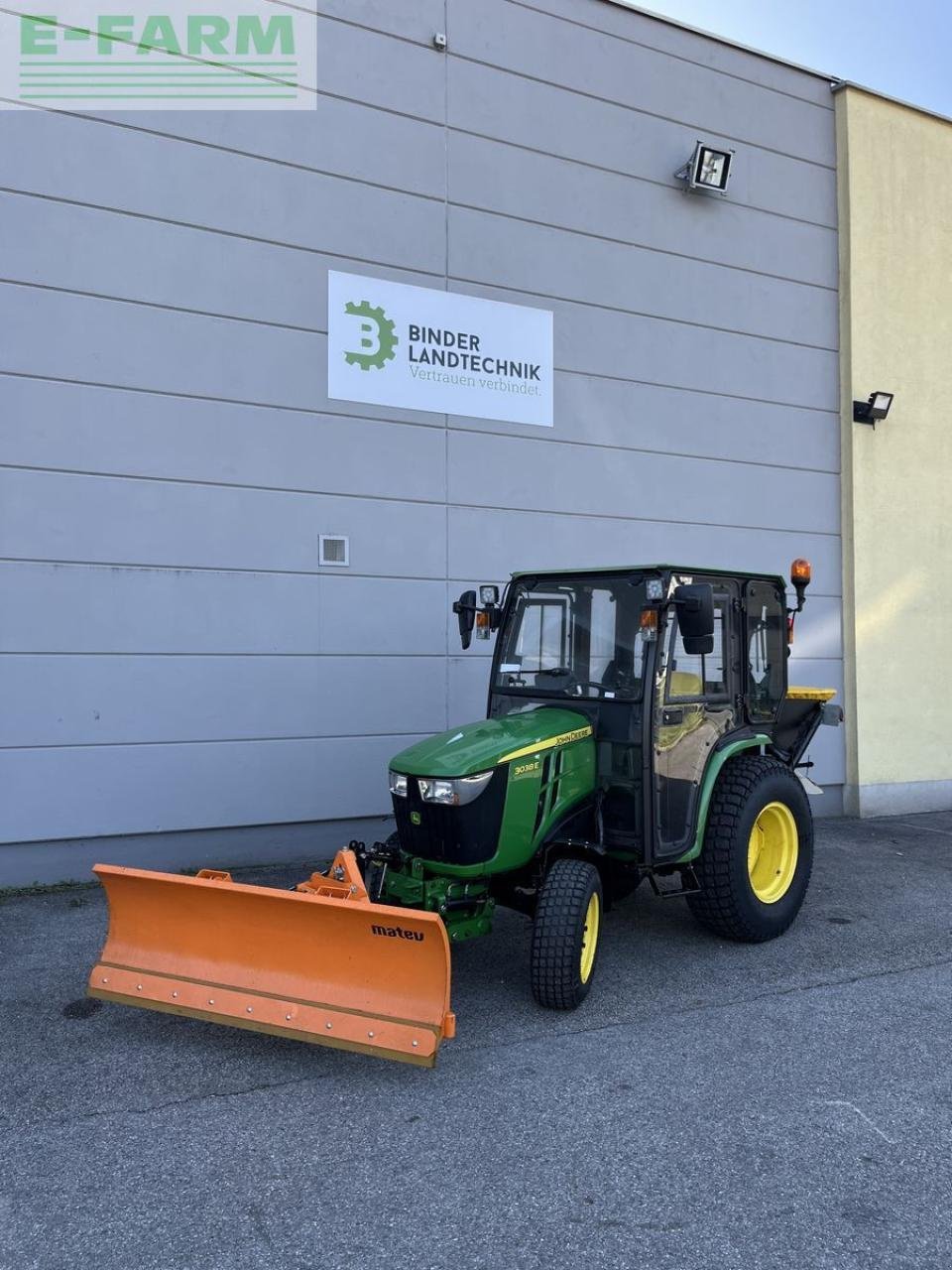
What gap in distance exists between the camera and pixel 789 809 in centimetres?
576

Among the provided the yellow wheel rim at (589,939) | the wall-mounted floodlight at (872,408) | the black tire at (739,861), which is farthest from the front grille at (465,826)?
the wall-mounted floodlight at (872,408)

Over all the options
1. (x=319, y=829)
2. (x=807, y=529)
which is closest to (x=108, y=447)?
(x=319, y=829)

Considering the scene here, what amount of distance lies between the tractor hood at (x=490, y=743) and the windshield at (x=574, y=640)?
229mm

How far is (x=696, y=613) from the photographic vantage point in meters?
4.68

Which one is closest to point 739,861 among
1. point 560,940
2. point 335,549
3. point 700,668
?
point 700,668

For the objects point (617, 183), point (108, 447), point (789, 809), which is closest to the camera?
point (789, 809)

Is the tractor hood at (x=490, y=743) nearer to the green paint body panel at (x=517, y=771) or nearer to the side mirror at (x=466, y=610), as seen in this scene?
the green paint body panel at (x=517, y=771)

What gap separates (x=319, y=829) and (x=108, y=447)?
3196 mm

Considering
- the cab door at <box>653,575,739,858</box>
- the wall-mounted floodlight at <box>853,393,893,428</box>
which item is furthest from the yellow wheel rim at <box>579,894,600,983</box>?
the wall-mounted floodlight at <box>853,393,893,428</box>

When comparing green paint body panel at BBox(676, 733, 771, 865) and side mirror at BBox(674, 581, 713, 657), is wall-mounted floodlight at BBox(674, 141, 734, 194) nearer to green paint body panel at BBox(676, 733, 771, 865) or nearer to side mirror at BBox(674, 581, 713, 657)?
side mirror at BBox(674, 581, 713, 657)

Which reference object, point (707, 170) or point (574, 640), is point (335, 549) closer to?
point (574, 640)

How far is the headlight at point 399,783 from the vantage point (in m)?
4.69

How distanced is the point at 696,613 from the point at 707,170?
6.02 m

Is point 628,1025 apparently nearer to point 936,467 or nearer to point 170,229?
point 170,229
